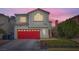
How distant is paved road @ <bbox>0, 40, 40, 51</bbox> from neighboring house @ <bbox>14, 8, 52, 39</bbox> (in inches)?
3.1

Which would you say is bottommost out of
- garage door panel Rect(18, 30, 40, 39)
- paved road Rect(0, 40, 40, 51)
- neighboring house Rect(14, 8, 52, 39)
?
paved road Rect(0, 40, 40, 51)

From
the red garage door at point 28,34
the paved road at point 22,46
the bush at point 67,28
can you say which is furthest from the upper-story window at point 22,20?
the bush at point 67,28

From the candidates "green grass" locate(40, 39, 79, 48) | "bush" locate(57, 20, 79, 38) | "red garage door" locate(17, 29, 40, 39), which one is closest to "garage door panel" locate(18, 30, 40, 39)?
"red garage door" locate(17, 29, 40, 39)

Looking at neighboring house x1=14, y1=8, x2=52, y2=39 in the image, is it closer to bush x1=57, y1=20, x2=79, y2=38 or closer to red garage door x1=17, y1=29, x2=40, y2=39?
red garage door x1=17, y1=29, x2=40, y2=39

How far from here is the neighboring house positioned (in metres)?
4.97

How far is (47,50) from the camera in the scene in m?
4.98

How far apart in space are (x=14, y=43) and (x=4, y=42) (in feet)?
0.53

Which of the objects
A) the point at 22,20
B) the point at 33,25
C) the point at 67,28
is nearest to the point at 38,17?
the point at 33,25

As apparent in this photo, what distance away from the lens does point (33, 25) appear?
498cm

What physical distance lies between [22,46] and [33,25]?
375 mm

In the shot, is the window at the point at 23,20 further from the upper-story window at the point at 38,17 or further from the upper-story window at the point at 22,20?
the upper-story window at the point at 38,17

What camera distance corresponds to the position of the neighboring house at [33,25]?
4973 millimetres

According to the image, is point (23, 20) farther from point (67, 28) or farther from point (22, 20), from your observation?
point (67, 28)
